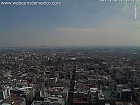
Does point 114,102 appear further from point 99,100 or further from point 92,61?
point 92,61

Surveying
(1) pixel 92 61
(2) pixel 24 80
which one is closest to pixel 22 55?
(2) pixel 24 80

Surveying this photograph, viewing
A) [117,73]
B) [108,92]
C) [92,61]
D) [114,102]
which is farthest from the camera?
[92,61]

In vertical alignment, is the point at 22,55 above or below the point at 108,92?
above

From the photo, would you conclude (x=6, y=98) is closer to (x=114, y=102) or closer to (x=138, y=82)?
(x=114, y=102)

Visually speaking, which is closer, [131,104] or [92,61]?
[131,104]

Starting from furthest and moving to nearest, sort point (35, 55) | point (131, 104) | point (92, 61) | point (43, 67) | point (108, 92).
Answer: point (92, 61), point (35, 55), point (43, 67), point (108, 92), point (131, 104)

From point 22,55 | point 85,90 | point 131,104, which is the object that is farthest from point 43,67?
point 131,104
